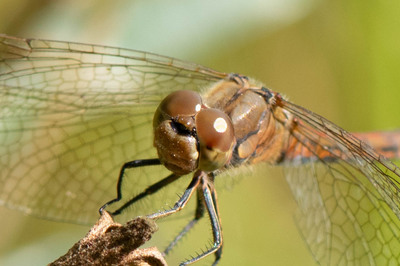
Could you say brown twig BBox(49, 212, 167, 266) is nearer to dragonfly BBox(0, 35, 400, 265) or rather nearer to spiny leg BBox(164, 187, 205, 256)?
dragonfly BBox(0, 35, 400, 265)

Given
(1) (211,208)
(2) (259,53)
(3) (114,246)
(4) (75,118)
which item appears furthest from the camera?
(2) (259,53)

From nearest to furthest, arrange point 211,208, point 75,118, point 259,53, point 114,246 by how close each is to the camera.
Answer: point 114,246 → point 211,208 → point 75,118 → point 259,53

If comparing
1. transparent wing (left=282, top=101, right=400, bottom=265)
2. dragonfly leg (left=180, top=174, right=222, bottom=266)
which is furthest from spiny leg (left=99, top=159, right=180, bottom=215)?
transparent wing (left=282, top=101, right=400, bottom=265)

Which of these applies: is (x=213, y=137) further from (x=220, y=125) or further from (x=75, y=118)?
(x=75, y=118)

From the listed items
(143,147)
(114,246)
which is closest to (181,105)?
(114,246)

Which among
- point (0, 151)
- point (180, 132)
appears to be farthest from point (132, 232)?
point (0, 151)

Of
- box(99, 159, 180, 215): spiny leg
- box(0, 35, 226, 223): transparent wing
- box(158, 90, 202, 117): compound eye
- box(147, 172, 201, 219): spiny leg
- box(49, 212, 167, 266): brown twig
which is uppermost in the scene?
box(0, 35, 226, 223): transparent wing

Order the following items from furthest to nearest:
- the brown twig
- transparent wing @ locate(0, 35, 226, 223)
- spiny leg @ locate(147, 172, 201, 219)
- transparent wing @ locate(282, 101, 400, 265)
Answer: transparent wing @ locate(0, 35, 226, 223) → transparent wing @ locate(282, 101, 400, 265) → spiny leg @ locate(147, 172, 201, 219) → the brown twig

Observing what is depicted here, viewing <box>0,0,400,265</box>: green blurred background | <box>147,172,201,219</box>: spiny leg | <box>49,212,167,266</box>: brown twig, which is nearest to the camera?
<box>49,212,167,266</box>: brown twig
